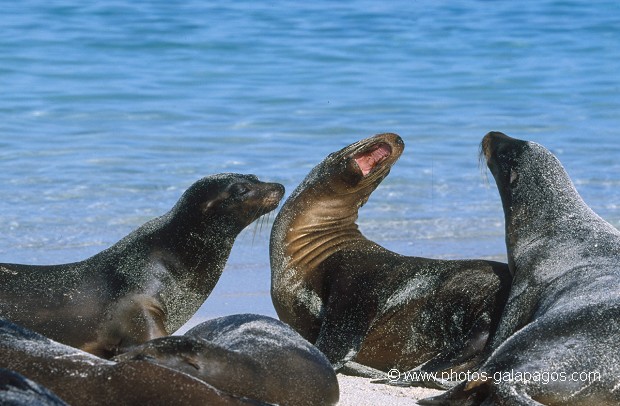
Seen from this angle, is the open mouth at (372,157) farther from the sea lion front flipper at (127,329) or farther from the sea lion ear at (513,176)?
the sea lion front flipper at (127,329)

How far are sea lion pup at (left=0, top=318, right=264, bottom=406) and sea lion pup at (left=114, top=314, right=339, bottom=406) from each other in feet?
0.97

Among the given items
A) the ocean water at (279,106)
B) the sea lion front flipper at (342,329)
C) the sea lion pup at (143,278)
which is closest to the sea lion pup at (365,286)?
the sea lion front flipper at (342,329)

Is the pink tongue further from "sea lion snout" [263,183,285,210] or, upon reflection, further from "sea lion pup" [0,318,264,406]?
"sea lion pup" [0,318,264,406]

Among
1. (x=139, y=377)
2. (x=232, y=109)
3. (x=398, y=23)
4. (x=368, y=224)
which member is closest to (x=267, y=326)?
(x=139, y=377)

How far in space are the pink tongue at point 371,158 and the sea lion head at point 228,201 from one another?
2.16 ft

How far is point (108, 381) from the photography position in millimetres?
4719

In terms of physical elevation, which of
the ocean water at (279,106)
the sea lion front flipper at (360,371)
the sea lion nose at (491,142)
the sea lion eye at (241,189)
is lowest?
the ocean water at (279,106)

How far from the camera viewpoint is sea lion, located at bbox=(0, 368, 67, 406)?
4.15 meters

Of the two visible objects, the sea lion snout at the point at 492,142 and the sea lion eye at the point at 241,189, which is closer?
the sea lion eye at the point at 241,189

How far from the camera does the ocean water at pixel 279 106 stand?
432 inches

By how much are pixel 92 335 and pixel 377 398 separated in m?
1.79

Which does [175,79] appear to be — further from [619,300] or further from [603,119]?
[619,300]

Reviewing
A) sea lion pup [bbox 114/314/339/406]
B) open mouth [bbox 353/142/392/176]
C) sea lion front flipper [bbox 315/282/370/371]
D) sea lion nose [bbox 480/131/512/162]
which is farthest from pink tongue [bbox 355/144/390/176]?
sea lion pup [bbox 114/314/339/406]

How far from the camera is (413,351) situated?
7.24 meters
